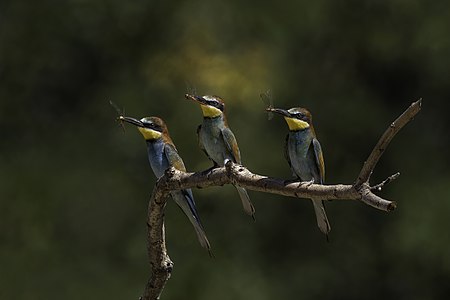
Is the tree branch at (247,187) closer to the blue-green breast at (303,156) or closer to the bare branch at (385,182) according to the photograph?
the bare branch at (385,182)

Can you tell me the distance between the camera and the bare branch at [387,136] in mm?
1900

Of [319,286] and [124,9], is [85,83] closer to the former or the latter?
[124,9]

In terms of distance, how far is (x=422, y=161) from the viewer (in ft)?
23.4

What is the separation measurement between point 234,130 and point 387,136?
4580mm

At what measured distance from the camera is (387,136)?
197 cm

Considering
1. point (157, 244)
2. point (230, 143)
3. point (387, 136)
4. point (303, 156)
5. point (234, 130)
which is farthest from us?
point (234, 130)

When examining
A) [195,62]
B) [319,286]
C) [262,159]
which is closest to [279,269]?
[319,286]

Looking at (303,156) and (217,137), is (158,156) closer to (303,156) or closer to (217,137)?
Answer: (217,137)

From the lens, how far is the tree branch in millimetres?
1975

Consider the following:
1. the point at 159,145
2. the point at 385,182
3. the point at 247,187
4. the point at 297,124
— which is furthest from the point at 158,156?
the point at 385,182

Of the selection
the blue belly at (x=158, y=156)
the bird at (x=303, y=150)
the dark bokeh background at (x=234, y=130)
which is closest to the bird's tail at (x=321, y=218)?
the bird at (x=303, y=150)

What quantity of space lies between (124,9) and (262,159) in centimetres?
156

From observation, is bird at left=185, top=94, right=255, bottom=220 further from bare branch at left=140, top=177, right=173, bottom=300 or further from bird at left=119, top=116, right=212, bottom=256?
bare branch at left=140, top=177, right=173, bottom=300

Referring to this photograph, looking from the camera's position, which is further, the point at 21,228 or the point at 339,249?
the point at 339,249
